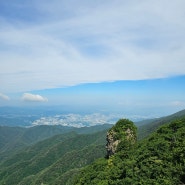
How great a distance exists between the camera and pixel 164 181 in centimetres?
3509

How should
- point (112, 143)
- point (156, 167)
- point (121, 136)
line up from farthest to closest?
point (112, 143), point (121, 136), point (156, 167)

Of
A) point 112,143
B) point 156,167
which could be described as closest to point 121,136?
point 112,143

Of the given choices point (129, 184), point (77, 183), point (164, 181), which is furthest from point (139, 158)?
point (77, 183)

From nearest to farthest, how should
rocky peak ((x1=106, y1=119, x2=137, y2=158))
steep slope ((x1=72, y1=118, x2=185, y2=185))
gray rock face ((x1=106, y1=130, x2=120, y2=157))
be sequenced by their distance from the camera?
steep slope ((x1=72, y1=118, x2=185, y2=185)) < rocky peak ((x1=106, y1=119, x2=137, y2=158)) < gray rock face ((x1=106, y1=130, x2=120, y2=157))

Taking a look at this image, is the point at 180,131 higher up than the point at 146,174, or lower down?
higher up

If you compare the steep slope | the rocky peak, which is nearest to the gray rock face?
the rocky peak

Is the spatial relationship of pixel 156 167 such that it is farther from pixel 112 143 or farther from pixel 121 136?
pixel 112 143

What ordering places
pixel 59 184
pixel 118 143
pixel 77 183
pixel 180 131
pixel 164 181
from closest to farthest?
pixel 164 181 < pixel 180 131 < pixel 77 183 < pixel 118 143 < pixel 59 184

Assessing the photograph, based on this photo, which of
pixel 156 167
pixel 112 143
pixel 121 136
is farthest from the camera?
pixel 112 143

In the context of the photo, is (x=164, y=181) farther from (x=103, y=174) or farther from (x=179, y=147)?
(x=103, y=174)

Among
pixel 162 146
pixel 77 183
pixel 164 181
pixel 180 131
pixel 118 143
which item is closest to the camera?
pixel 164 181

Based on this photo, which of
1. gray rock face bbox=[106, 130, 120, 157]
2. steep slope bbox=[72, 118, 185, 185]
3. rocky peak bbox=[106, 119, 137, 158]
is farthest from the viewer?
gray rock face bbox=[106, 130, 120, 157]

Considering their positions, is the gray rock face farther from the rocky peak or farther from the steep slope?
the steep slope

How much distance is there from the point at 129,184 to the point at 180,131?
14815 mm
